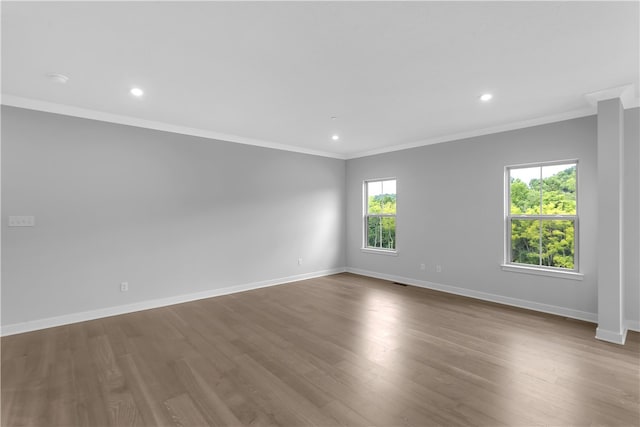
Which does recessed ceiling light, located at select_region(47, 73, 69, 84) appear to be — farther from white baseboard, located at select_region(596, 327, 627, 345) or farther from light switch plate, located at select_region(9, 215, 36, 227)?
white baseboard, located at select_region(596, 327, 627, 345)

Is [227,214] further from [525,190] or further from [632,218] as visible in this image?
[632,218]

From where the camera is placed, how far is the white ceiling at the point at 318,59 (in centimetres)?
197

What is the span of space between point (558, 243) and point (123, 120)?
623 cm

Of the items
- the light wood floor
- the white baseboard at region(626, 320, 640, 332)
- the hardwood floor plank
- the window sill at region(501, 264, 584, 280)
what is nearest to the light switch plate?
the light wood floor

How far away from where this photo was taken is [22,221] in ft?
11.4

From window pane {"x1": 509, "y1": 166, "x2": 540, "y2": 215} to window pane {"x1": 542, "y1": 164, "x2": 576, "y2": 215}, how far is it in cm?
9

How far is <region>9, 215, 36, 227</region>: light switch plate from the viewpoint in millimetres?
3438

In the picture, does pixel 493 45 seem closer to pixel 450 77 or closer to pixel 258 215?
pixel 450 77

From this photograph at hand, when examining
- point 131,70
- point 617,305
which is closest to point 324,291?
point 617,305

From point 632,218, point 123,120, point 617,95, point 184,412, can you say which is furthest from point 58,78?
point 632,218

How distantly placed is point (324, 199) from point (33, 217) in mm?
4653

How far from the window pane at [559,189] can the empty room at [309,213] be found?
3 cm

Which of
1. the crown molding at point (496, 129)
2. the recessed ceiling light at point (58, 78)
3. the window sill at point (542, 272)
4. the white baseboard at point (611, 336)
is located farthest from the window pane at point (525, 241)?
the recessed ceiling light at point (58, 78)

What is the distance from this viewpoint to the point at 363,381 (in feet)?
7.91
